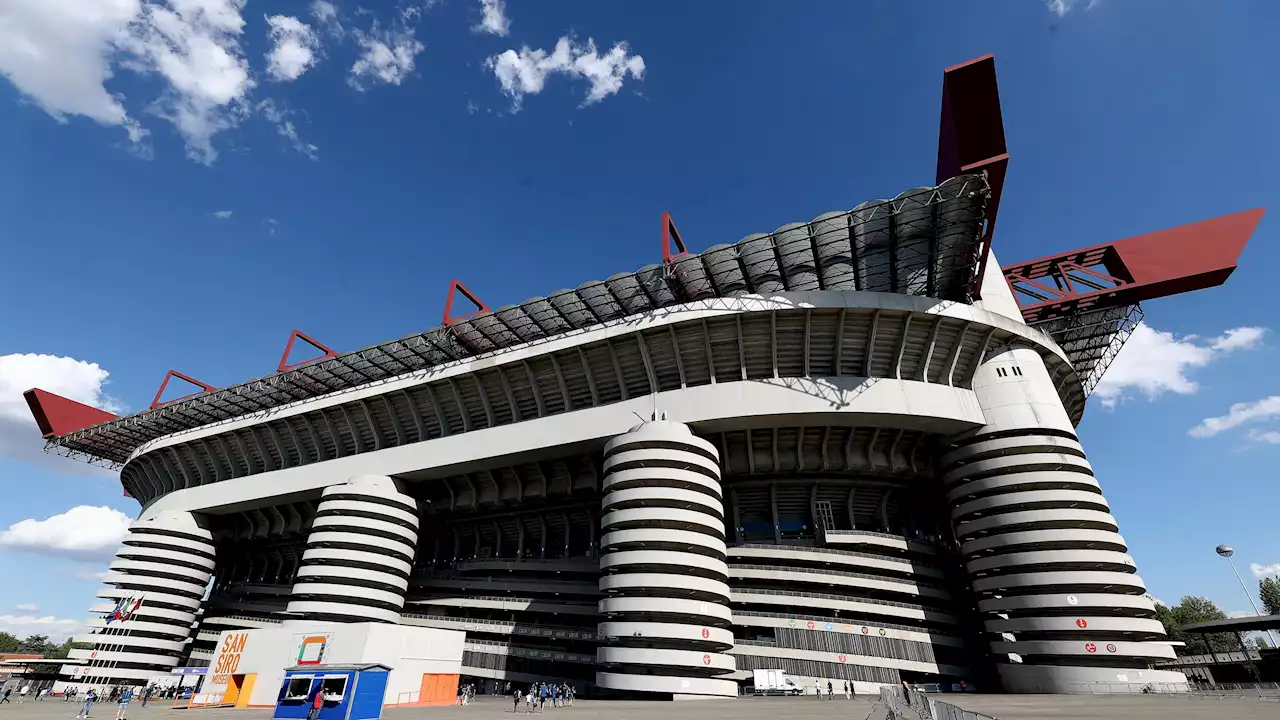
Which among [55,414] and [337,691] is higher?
[55,414]

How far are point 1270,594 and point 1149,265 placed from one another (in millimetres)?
76726

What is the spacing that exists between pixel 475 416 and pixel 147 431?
45396 millimetres

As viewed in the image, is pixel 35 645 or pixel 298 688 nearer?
pixel 298 688

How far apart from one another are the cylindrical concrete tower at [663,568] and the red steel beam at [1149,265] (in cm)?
3234

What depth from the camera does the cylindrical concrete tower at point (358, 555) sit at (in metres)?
46.0

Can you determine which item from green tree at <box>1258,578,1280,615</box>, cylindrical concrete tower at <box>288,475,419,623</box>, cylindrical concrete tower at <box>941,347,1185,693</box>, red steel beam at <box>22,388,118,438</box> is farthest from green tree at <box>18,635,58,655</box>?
green tree at <box>1258,578,1280,615</box>

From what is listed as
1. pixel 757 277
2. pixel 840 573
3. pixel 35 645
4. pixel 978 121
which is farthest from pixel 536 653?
pixel 35 645

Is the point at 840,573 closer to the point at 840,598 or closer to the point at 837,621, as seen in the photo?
the point at 840,598

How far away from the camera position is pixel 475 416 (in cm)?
4991

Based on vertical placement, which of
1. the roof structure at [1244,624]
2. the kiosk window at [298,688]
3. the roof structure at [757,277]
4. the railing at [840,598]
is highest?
the roof structure at [757,277]

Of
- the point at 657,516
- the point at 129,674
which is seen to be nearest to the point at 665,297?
the point at 657,516

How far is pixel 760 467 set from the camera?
149 feet

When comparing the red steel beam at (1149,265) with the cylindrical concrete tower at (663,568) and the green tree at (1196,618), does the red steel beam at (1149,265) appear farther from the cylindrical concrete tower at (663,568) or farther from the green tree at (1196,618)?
the green tree at (1196,618)

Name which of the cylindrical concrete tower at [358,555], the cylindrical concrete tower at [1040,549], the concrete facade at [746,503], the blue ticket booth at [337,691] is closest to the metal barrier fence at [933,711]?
the concrete facade at [746,503]
